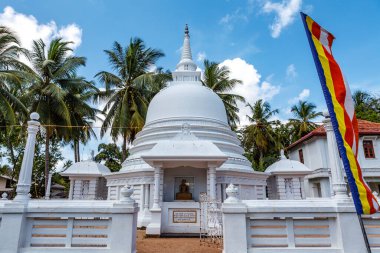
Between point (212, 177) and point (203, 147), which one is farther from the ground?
point (203, 147)

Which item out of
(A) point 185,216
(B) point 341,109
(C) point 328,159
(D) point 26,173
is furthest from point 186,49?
(B) point 341,109

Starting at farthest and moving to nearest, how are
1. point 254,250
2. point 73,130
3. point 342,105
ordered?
1. point 73,130
2. point 254,250
3. point 342,105

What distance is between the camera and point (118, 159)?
38.7 meters

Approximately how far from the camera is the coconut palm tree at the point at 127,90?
76.5 ft

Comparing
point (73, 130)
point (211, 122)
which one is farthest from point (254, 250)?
point (73, 130)

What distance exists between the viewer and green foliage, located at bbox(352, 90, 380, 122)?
30625 mm

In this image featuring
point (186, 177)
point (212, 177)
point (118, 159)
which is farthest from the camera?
point (118, 159)

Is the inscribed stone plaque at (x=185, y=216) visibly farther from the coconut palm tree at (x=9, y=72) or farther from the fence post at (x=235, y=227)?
the coconut palm tree at (x=9, y=72)

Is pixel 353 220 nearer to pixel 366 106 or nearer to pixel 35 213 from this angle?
pixel 35 213

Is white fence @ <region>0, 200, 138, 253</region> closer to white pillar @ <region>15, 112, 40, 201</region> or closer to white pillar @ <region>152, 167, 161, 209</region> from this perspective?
white pillar @ <region>15, 112, 40, 201</region>

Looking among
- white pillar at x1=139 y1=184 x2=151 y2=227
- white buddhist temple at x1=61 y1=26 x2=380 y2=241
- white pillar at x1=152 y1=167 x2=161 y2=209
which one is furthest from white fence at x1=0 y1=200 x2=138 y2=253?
white pillar at x1=139 y1=184 x2=151 y2=227

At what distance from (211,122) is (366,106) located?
27.2 meters

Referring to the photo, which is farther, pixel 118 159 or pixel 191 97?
pixel 118 159

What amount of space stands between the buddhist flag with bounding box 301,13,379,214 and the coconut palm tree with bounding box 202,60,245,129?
25847 millimetres
